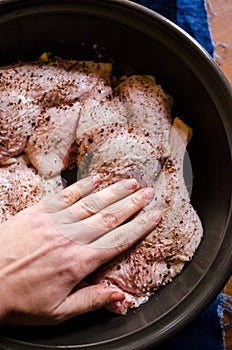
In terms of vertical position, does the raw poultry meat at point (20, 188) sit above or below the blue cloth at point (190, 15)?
below

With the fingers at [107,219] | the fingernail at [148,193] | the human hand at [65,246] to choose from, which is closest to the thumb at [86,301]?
the human hand at [65,246]

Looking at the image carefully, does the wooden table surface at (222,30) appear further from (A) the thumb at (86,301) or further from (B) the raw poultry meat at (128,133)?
(A) the thumb at (86,301)

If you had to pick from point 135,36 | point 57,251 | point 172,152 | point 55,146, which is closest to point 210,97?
point 172,152

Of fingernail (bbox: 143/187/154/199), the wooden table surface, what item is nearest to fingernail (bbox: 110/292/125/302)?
fingernail (bbox: 143/187/154/199)

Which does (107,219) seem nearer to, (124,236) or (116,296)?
(124,236)

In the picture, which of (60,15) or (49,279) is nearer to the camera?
(49,279)

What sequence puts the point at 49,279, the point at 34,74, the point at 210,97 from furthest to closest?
the point at 34,74 → the point at 210,97 → the point at 49,279

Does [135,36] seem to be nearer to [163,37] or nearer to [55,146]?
[163,37]

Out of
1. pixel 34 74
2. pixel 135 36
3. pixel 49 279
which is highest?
pixel 135 36
